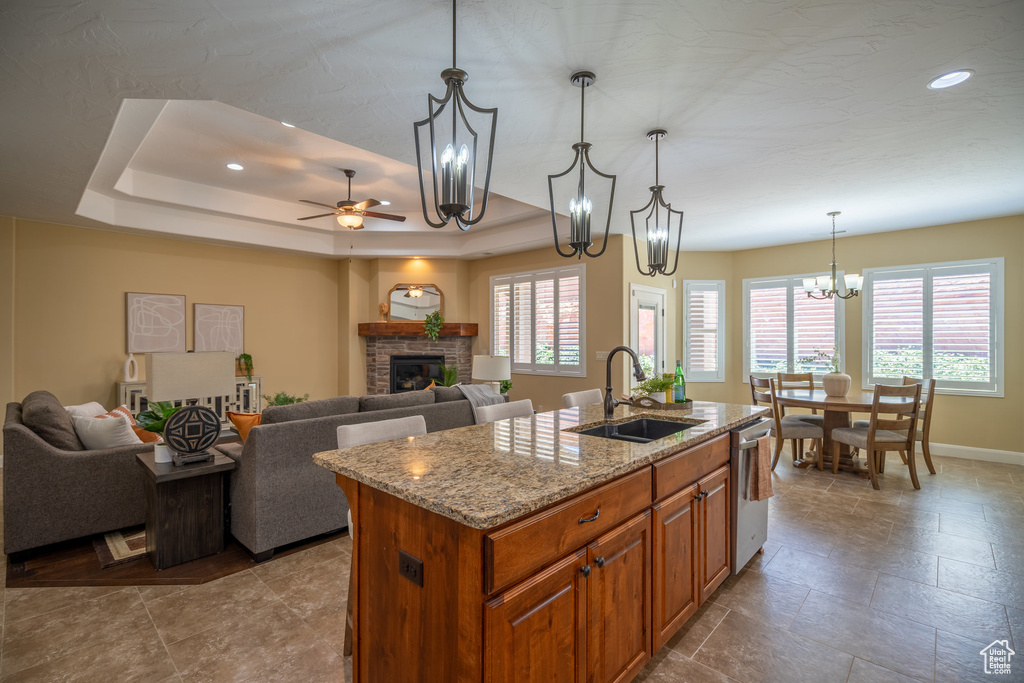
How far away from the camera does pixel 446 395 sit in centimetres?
396

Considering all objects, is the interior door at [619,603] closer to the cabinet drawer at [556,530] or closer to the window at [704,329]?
the cabinet drawer at [556,530]

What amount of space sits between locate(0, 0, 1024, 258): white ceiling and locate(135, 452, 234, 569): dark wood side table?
83.1 inches

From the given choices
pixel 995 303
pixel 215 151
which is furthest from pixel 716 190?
pixel 215 151

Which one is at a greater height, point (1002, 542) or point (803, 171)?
point (803, 171)

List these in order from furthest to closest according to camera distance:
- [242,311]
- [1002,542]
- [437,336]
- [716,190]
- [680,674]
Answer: [437,336] < [242,311] < [716,190] < [1002,542] < [680,674]

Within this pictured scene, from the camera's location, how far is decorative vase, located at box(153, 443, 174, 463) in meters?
2.86

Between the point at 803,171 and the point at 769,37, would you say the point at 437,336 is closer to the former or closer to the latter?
the point at 803,171

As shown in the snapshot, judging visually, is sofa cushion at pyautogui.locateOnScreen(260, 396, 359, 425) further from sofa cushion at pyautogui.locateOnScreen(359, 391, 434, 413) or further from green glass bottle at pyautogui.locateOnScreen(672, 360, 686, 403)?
green glass bottle at pyautogui.locateOnScreen(672, 360, 686, 403)

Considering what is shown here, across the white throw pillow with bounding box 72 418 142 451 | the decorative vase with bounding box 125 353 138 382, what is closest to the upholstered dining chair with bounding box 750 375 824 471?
the white throw pillow with bounding box 72 418 142 451

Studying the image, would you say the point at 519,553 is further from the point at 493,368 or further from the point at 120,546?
the point at 493,368

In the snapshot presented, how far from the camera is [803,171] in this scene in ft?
12.4

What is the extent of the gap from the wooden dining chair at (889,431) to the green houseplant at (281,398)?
640cm

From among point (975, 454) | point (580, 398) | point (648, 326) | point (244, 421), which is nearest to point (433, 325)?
point (648, 326)

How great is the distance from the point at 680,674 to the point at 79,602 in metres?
2.98
